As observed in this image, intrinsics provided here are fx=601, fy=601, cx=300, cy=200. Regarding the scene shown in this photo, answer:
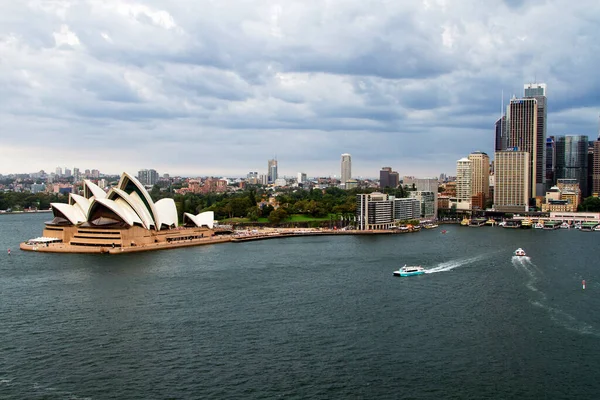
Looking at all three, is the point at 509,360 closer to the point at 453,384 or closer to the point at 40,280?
the point at 453,384

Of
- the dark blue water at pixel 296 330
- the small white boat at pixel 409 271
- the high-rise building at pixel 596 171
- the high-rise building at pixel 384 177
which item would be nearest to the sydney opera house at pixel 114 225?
the dark blue water at pixel 296 330

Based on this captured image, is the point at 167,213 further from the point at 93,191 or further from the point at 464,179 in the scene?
the point at 464,179

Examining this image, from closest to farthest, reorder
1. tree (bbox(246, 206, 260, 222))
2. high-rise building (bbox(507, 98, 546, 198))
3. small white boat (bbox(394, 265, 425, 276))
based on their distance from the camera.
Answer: small white boat (bbox(394, 265, 425, 276)), tree (bbox(246, 206, 260, 222)), high-rise building (bbox(507, 98, 546, 198))

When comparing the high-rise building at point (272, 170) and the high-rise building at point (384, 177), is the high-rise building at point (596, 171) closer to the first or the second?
the high-rise building at point (384, 177)

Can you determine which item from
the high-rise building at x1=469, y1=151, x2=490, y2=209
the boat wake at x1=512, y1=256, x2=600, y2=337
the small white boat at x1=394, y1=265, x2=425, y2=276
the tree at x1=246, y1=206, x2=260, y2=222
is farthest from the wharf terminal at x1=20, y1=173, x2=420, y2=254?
the high-rise building at x1=469, y1=151, x2=490, y2=209

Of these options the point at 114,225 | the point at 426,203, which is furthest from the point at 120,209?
the point at 426,203

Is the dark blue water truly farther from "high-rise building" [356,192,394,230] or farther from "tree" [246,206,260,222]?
"tree" [246,206,260,222]
